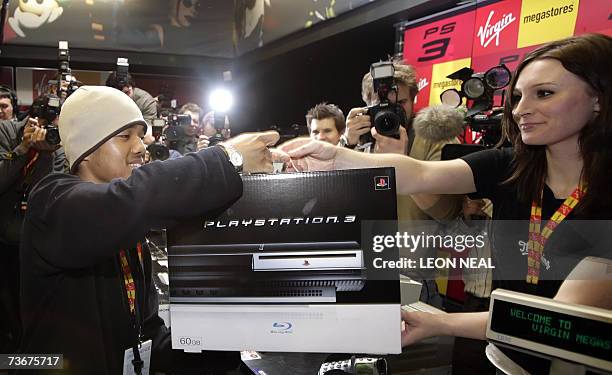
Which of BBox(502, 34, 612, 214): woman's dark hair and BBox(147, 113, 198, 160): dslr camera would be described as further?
BBox(147, 113, 198, 160): dslr camera

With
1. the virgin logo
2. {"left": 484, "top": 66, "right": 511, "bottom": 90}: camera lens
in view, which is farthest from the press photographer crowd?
the virgin logo

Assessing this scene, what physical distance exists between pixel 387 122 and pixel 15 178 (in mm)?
2557

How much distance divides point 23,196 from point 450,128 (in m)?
2.84

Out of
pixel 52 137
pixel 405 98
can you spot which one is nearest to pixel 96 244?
pixel 405 98

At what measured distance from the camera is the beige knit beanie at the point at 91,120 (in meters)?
1.21

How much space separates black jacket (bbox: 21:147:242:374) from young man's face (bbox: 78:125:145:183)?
0.12m

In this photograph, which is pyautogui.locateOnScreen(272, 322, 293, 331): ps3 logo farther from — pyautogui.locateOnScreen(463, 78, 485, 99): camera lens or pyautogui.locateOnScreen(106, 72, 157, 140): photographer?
pyautogui.locateOnScreen(106, 72, 157, 140): photographer

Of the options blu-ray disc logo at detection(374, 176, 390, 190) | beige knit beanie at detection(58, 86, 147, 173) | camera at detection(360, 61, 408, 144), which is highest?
camera at detection(360, 61, 408, 144)

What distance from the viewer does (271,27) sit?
7.28 m

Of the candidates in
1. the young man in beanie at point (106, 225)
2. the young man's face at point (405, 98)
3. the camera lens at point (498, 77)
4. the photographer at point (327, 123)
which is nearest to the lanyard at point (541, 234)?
the young man in beanie at point (106, 225)

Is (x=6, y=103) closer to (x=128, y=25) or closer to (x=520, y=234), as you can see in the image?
(x=128, y=25)

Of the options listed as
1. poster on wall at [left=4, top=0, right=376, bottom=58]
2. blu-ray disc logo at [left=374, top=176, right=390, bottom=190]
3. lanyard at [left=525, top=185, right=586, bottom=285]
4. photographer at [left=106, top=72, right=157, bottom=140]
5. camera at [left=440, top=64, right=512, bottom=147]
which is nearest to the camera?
blu-ray disc logo at [left=374, top=176, right=390, bottom=190]

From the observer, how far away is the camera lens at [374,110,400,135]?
1.82m

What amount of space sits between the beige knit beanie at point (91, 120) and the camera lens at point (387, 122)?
0.97m
